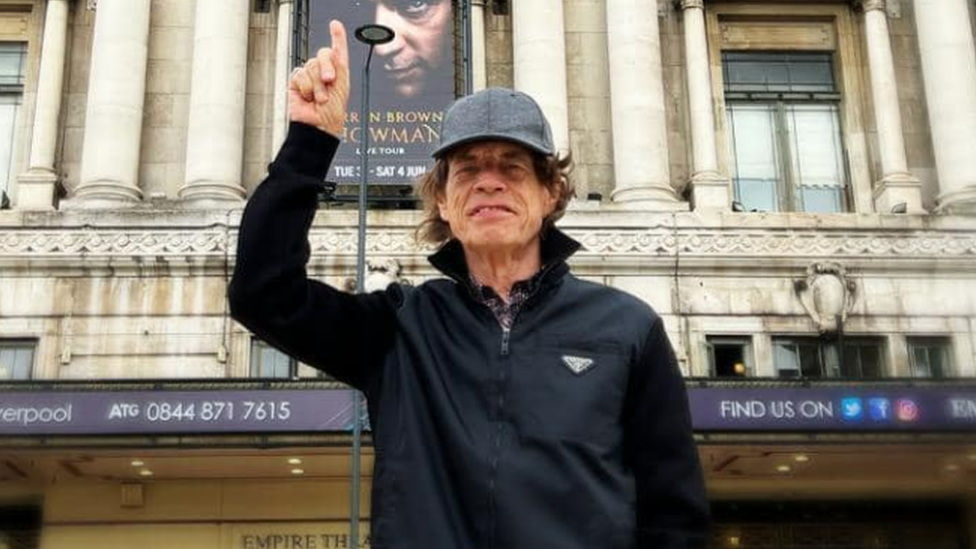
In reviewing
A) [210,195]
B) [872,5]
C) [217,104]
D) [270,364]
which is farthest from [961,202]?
[217,104]

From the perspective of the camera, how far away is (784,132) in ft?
72.9

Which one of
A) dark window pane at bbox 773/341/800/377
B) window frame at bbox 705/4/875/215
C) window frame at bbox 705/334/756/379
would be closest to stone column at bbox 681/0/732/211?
window frame at bbox 705/4/875/215

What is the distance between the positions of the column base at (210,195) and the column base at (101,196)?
39.4 inches

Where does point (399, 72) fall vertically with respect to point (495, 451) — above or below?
above

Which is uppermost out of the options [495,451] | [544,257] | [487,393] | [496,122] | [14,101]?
[14,101]

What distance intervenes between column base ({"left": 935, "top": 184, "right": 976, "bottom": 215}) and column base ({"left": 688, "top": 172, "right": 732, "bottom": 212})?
386 centimetres

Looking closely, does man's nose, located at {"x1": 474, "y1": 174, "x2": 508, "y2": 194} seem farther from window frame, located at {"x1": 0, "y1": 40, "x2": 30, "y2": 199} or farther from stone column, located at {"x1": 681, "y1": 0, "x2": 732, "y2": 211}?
window frame, located at {"x1": 0, "y1": 40, "x2": 30, "y2": 199}

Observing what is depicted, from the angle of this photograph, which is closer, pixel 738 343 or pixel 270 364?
pixel 270 364

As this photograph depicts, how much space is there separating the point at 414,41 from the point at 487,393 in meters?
19.3

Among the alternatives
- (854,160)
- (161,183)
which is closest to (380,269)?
(161,183)

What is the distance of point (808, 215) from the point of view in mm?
20359

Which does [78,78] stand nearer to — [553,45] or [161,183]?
[161,183]

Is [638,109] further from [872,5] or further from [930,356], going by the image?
[930,356]

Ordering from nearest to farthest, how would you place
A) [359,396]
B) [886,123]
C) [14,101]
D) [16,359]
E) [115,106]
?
[359,396] < [16,359] < [115,106] < [886,123] < [14,101]
